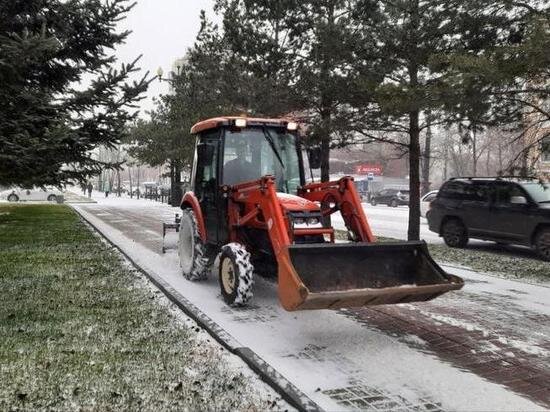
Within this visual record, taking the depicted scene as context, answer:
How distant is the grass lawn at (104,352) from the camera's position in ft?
12.8

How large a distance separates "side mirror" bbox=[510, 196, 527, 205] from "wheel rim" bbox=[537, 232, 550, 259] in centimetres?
90

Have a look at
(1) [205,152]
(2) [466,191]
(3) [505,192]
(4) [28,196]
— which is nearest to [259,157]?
(1) [205,152]

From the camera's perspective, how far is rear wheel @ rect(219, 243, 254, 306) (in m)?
6.37

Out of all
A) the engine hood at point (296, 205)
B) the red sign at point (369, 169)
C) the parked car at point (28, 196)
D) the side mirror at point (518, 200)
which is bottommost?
the parked car at point (28, 196)

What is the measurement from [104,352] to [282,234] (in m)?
2.20

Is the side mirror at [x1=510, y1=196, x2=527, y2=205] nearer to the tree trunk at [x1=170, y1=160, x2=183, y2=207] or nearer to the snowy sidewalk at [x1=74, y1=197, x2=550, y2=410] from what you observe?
the snowy sidewalk at [x1=74, y1=197, x2=550, y2=410]

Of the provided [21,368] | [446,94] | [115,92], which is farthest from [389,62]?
[21,368]

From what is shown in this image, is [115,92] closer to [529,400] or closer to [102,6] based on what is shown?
[102,6]

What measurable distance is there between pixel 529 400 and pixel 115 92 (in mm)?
11945

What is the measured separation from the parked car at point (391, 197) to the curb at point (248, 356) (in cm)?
3848

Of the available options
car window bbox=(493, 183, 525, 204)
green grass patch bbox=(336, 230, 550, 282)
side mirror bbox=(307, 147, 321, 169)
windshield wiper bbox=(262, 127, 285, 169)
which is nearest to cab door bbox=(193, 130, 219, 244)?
windshield wiper bbox=(262, 127, 285, 169)

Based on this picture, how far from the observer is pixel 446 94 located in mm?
8977

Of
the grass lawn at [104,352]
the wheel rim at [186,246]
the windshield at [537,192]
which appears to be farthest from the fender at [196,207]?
the windshield at [537,192]

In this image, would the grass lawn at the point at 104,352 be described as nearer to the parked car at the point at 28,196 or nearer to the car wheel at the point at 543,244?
the car wheel at the point at 543,244
